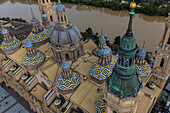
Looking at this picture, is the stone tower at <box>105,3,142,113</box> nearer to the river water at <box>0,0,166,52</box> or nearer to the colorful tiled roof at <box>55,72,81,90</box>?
the colorful tiled roof at <box>55,72,81,90</box>

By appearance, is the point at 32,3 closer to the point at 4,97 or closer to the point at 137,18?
the point at 137,18

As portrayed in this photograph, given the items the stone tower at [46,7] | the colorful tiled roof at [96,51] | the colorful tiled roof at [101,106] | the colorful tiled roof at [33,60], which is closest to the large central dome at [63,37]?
the colorful tiled roof at [33,60]

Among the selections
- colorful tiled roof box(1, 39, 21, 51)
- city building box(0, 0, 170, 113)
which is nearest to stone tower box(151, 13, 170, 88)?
city building box(0, 0, 170, 113)

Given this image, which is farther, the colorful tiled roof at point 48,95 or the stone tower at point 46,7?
the stone tower at point 46,7

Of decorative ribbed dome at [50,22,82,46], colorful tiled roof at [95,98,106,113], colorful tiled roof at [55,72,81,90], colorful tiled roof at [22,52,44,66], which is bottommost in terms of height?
colorful tiled roof at [95,98,106,113]

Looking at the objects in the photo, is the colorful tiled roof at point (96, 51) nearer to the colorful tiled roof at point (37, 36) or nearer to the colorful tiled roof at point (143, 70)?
the colorful tiled roof at point (143, 70)

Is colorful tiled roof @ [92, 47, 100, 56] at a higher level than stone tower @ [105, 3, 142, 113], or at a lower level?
lower
